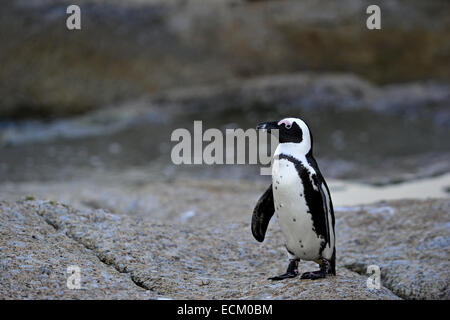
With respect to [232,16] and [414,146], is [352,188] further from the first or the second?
[232,16]

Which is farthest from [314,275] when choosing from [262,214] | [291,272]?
[262,214]

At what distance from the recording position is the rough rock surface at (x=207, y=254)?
333cm

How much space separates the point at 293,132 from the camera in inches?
134

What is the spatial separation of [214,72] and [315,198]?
29.0 ft

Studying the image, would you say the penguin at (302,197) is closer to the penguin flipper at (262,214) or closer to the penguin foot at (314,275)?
the penguin foot at (314,275)

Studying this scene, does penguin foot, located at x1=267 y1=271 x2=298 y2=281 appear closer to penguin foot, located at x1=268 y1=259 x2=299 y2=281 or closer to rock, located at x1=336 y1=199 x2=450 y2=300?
penguin foot, located at x1=268 y1=259 x2=299 y2=281

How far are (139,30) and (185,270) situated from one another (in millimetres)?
8910

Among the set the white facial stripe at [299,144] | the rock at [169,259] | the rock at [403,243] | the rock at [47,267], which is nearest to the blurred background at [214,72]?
the rock at [403,243]

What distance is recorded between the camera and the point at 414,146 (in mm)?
9641

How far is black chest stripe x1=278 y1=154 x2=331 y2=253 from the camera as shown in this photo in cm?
335

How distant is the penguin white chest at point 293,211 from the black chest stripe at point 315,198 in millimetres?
16

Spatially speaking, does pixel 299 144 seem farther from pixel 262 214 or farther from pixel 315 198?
pixel 262 214
